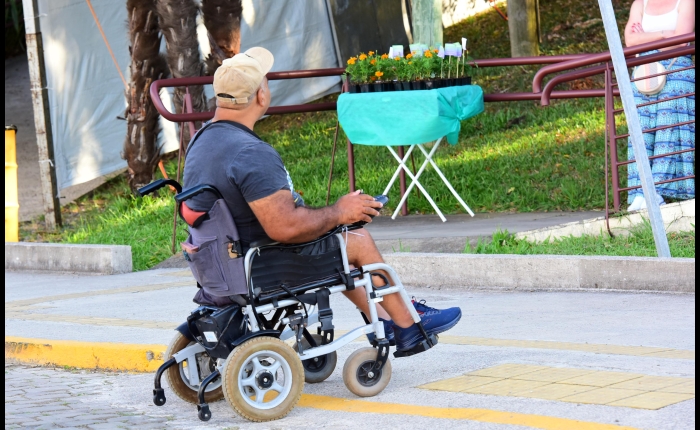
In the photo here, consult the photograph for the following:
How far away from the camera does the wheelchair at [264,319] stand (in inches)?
182

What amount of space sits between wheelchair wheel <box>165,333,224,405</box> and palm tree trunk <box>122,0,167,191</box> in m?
8.42

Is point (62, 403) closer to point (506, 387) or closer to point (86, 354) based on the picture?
point (86, 354)

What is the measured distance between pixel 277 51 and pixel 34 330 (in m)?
9.36

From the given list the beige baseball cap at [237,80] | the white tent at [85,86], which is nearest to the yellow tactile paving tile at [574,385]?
the beige baseball cap at [237,80]

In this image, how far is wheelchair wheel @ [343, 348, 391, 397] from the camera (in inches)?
192

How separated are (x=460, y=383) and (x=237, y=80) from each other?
1596mm

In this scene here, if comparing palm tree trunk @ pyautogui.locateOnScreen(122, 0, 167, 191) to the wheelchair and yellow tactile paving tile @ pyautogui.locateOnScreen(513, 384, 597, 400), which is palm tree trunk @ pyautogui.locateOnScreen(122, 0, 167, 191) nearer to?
the wheelchair

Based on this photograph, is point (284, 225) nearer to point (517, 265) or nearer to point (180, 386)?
point (180, 386)

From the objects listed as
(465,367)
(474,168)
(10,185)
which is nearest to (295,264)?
(465,367)

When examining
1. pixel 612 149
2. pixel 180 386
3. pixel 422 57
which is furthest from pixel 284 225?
pixel 422 57

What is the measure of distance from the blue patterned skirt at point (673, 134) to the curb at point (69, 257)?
165 inches

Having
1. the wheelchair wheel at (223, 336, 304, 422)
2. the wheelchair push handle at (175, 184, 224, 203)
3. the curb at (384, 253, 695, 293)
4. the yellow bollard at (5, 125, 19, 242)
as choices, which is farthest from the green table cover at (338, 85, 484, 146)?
the wheelchair wheel at (223, 336, 304, 422)

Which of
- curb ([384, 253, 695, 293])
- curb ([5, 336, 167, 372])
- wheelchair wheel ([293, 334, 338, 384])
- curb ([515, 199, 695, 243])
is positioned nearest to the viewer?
wheelchair wheel ([293, 334, 338, 384])

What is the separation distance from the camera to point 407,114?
30.0 feet
